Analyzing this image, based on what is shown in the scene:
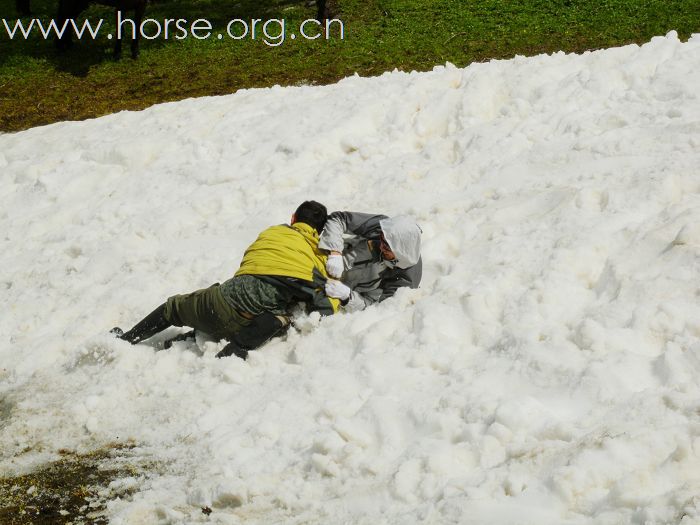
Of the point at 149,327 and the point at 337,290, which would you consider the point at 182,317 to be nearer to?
the point at 149,327

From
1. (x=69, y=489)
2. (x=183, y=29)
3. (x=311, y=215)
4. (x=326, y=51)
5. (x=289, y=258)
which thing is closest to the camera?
(x=69, y=489)

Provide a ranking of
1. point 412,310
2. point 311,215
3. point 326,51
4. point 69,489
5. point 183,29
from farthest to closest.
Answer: point 183,29, point 326,51, point 311,215, point 412,310, point 69,489

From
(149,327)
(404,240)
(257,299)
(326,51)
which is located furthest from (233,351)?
(326,51)

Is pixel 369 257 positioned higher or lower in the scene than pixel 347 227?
lower

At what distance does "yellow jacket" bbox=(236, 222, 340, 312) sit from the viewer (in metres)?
5.57

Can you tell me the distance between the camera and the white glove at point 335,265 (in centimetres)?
575

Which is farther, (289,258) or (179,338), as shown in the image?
(179,338)

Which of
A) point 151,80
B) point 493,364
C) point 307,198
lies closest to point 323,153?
point 307,198

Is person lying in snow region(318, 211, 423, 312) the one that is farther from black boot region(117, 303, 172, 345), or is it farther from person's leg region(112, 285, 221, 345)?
black boot region(117, 303, 172, 345)

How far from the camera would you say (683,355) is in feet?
13.5

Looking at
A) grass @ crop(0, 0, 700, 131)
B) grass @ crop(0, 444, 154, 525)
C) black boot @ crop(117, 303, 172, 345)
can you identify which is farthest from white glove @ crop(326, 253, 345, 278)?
grass @ crop(0, 0, 700, 131)

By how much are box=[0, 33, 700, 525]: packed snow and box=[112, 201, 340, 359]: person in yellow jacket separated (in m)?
0.15

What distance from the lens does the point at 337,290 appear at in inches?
219

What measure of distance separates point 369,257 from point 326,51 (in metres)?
9.34
